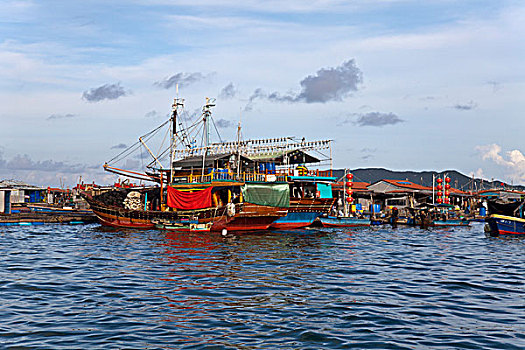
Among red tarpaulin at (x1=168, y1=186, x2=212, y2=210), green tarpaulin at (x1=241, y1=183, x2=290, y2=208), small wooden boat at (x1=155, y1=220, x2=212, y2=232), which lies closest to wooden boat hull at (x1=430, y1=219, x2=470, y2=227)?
green tarpaulin at (x1=241, y1=183, x2=290, y2=208)

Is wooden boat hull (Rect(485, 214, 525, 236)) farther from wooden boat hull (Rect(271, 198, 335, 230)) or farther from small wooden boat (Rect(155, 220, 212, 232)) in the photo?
small wooden boat (Rect(155, 220, 212, 232))

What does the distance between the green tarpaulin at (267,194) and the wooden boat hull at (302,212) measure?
1792 mm

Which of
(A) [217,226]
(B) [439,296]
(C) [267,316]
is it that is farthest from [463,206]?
(C) [267,316]

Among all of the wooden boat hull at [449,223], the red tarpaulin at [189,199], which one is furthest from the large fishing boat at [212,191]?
the wooden boat hull at [449,223]

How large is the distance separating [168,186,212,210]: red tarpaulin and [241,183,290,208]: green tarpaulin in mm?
3940

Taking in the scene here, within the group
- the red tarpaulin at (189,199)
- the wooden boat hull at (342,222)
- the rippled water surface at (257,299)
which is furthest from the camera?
the wooden boat hull at (342,222)

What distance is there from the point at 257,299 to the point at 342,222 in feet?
121

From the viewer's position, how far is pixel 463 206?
292 feet

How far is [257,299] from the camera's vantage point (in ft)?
49.4

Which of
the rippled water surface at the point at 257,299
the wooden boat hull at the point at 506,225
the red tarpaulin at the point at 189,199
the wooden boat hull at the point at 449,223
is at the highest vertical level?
the red tarpaulin at the point at 189,199

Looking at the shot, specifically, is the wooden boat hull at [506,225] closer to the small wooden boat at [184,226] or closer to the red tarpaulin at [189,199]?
the small wooden boat at [184,226]

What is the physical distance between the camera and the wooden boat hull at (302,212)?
4559 centimetres

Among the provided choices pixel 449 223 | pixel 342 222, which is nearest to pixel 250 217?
pixel 342 222

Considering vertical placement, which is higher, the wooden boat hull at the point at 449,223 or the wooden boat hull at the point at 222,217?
the wooden boat hull at the point at 222,217
